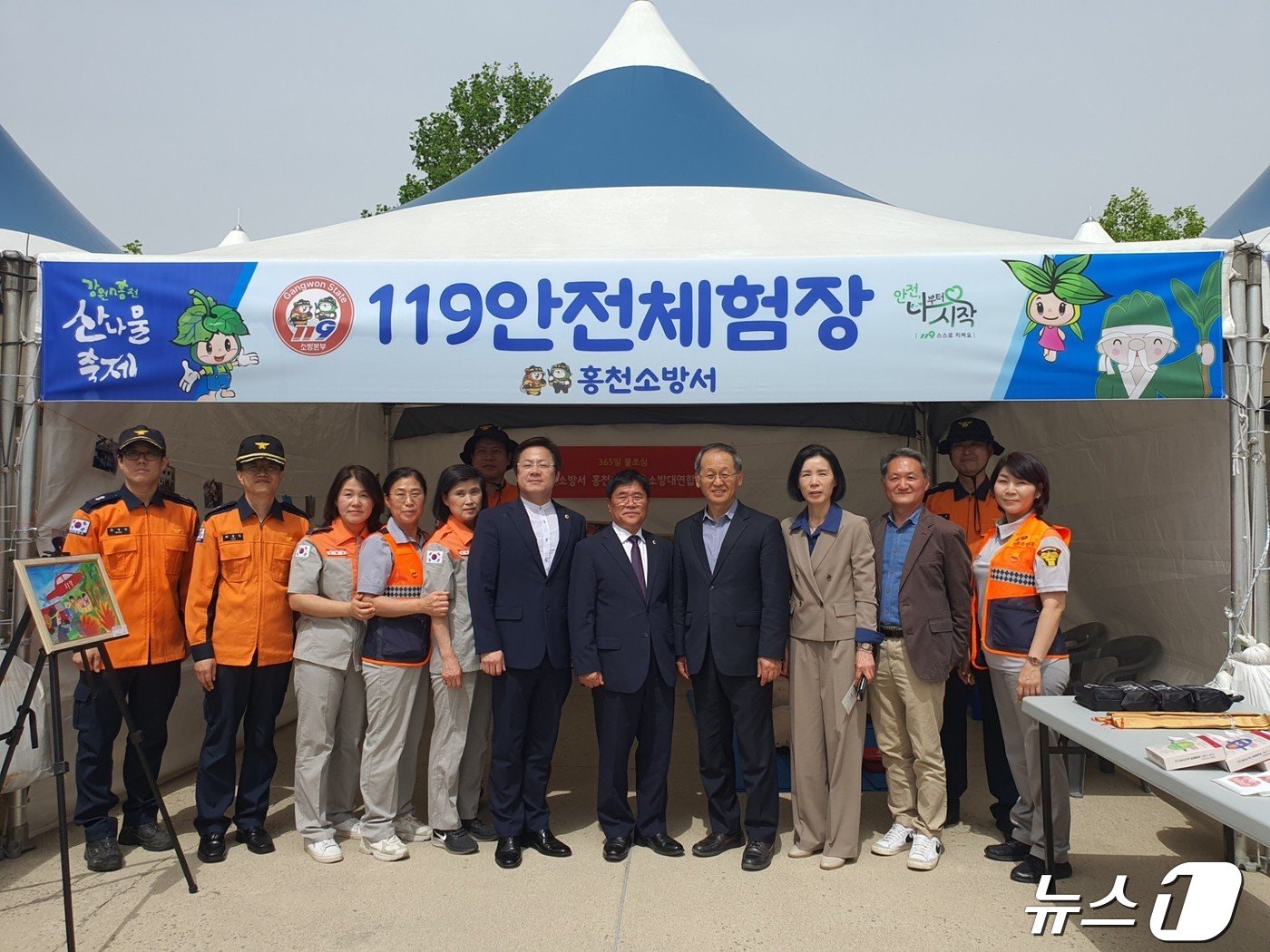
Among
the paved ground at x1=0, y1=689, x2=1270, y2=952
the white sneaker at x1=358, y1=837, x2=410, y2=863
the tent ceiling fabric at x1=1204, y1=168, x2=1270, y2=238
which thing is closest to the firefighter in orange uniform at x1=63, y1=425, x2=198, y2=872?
the paved ground at x1=0, y1=689, x2=1270, y2=952

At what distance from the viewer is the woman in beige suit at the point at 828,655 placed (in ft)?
8.77

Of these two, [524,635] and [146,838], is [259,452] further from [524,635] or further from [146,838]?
[146,838]

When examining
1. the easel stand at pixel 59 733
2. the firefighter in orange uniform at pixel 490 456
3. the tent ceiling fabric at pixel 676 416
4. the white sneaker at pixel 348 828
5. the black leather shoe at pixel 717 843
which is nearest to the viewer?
the easel stand at pixel 59 733

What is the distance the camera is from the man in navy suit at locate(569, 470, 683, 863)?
270 centimetres

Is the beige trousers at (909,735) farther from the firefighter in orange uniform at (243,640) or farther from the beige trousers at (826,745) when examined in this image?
the firefighter in orange uniform at (243,640)

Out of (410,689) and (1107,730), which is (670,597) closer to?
(410,689)

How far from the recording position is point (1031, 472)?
8.72ft

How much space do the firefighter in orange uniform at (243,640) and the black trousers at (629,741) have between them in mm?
1034

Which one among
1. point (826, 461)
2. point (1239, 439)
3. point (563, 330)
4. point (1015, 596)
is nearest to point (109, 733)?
point (563, 330)

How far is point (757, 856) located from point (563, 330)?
176 centimetres

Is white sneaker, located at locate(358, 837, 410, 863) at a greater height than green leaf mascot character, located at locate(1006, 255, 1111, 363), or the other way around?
green leaf mascot character, located at locate(1006, 255, 1111, 363)

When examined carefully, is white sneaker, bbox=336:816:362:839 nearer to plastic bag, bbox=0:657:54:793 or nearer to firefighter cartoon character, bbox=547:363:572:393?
plastic bag, bbox=0:657:54:793

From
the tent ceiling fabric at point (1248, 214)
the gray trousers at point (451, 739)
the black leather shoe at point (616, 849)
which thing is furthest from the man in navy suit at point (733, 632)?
the tent ceiling fabric at point (1248, 214)

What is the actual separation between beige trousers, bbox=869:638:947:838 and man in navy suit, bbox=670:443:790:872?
335 mm
